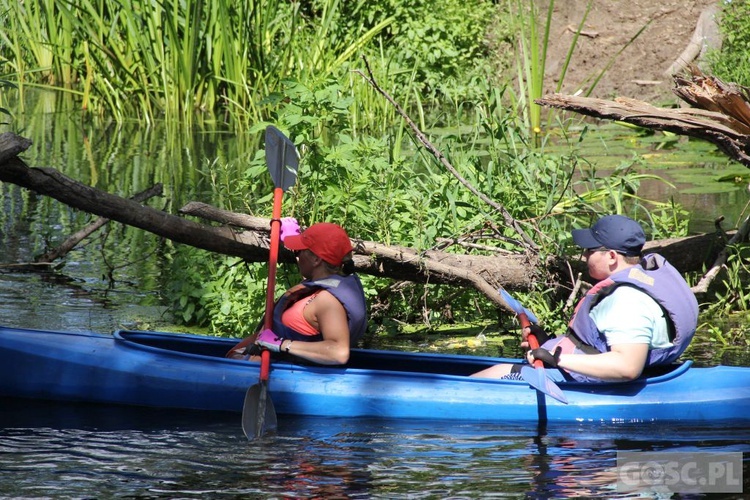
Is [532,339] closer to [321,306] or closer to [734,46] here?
[321,306]

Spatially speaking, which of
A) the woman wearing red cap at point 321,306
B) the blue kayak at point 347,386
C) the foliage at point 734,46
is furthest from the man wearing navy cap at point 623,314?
the foliage at point 734,46

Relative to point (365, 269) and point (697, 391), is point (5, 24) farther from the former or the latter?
point (697, 391)

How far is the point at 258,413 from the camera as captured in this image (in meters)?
4.73

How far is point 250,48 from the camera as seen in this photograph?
10664 mm

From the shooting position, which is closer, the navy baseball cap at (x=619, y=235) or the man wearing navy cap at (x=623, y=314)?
the man wearing navy cap at (x=623, y=314)

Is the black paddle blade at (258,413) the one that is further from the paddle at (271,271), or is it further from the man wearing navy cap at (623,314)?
the man wearing navy cap at (623,314)

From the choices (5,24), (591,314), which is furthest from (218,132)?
(591,314)

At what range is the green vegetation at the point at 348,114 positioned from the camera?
6.01 meters

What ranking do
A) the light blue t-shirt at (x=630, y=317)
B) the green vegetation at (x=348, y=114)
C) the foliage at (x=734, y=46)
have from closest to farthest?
the light blue t-shirt at (x=630, y=317) < the green vegetation at (x=348, y=114) < the foliage at (x=734, y=46)

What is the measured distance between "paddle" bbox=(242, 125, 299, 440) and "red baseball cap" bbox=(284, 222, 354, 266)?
290 millimetres

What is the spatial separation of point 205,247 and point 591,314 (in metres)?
1.84

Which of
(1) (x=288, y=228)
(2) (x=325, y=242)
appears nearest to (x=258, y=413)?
(2) (x=325, y=242)

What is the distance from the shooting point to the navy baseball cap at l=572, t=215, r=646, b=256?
4629mm

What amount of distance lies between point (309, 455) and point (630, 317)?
4.64ft
